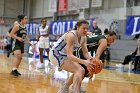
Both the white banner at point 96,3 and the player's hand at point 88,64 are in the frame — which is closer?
the player's hand at point 88,64

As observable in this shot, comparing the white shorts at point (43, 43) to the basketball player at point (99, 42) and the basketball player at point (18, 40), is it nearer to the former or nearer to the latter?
the basketball player at point (18, 40)

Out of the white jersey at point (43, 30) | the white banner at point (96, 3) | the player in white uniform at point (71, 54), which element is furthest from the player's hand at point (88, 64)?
the white banner at point (96, 3)

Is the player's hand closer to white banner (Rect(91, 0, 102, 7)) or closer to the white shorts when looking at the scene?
the white shorts

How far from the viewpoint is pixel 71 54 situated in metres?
4.07

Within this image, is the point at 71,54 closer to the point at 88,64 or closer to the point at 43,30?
the point at 88,64

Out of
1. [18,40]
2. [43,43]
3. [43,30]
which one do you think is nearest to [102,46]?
[18,40]

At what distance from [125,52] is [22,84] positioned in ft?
32.4

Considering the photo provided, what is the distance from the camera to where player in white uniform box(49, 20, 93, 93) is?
4055 millimetres

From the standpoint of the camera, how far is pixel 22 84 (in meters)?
5.92

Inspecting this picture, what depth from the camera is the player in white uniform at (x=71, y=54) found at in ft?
13.3

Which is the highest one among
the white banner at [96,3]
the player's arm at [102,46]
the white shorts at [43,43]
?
the white banner at [96,3]

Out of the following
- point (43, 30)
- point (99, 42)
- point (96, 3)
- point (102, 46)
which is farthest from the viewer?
point (96, 3)

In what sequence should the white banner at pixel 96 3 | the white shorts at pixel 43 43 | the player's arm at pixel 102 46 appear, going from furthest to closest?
1. the white banner at pixel 96 3
2. the white shorts at pixel 43 43
3. the player's arm at pixel 102 46

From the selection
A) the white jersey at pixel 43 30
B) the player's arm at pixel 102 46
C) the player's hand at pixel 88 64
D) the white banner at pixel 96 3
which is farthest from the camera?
the white banner at pixel 96 3
